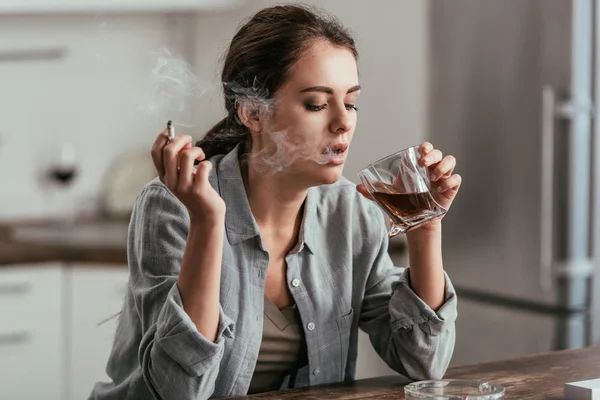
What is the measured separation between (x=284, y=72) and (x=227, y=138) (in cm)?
24

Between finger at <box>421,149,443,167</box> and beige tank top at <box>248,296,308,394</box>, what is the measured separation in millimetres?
382

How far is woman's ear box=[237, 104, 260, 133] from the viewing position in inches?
67.2

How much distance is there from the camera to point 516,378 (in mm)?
1631

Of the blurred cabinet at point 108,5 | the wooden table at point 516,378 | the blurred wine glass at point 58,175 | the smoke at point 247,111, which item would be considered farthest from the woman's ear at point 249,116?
the blurred wine glass at point 58,175

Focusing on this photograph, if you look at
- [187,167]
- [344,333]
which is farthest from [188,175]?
[344,333]

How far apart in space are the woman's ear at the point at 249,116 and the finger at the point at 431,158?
0.33 metres

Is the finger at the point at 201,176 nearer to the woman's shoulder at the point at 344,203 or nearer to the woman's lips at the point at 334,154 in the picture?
the woman's lips at the point at 334,154

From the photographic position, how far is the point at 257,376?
1.76 m

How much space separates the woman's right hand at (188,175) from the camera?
1.43 m

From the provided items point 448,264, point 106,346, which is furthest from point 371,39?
point 106,346

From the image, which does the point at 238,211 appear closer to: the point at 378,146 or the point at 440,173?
the point at 440,173

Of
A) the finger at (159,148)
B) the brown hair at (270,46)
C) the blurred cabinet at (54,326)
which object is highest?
the brown hair at (270,46)

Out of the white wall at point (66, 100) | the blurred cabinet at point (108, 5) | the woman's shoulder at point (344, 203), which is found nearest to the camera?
Result: the woman's shoulder at point (344, 203)

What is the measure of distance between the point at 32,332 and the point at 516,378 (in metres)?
1.98
